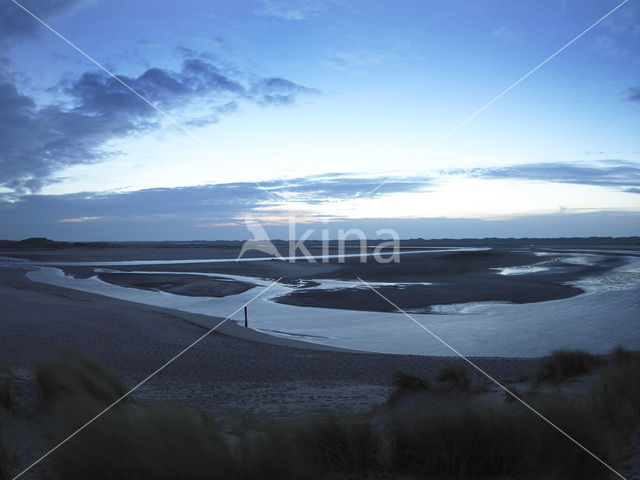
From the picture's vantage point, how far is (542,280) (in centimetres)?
3125

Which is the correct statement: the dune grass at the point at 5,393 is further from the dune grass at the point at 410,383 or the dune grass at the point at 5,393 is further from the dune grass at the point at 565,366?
the dune grass at the point at 565,366

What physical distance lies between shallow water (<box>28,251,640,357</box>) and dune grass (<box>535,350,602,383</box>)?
5.09 meters

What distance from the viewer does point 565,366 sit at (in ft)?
26.0

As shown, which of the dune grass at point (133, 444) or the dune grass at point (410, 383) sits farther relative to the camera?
the dune grass at point (410, 383)

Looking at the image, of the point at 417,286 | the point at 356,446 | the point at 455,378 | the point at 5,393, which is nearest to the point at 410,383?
the point at 455,378

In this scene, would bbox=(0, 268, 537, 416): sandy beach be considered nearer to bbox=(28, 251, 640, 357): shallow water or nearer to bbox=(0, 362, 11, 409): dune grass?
bbox=(28, 251, 640, 357): shallow water

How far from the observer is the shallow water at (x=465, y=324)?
14133mm

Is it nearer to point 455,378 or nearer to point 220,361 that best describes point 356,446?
point 455,378

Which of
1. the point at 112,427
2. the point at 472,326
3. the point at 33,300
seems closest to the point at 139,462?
the point at 112,427

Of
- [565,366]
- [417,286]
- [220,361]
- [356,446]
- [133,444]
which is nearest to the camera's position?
[133,444]

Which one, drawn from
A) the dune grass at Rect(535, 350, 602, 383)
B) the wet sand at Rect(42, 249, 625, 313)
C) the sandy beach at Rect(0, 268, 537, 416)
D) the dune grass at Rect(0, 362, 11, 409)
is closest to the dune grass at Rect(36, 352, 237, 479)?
the dune grass at Rect(0, 362, 11, 409)

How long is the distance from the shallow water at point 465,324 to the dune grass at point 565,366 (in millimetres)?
5088

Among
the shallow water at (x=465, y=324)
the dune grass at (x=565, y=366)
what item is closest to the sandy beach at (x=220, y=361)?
the shallow water at (x=465, y=324)

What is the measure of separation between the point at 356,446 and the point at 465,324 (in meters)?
13.9
